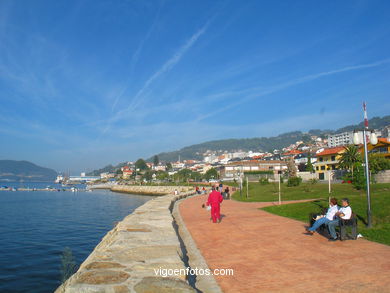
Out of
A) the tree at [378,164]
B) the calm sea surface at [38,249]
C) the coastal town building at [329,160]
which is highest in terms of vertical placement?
the coastal town building at [329,160]

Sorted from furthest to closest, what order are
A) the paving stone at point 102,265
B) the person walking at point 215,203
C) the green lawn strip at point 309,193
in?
1. the green lawn strip at point 309,193
2. the person walking at point 215,203
3. the paving stone at point 102,265

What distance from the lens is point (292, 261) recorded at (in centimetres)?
570

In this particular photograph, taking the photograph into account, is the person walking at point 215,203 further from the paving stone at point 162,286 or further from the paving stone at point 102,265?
the paving stone at point 162,286

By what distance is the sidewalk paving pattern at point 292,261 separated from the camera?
14.6 feet

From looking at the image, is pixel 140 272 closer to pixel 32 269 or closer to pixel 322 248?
pixel 322 248

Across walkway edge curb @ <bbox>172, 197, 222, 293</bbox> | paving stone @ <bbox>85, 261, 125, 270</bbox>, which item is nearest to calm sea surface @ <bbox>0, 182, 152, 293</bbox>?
walkway edge curb @ <bbox>172, 197, 222, 293</bbox>

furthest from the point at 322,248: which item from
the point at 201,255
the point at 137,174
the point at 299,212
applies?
the point at 137,174

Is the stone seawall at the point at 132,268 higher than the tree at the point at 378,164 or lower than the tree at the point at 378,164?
lower

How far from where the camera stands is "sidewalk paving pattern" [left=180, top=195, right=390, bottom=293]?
4449mm

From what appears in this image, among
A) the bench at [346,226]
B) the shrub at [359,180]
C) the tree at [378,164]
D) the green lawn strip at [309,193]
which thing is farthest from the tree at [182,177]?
the bench at [346,226]

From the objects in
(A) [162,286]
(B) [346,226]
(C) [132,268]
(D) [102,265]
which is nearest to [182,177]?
(B) [346,226]

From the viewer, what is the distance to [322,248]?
21.8 ft

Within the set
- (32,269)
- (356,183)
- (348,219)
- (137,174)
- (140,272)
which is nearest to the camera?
(140,272)

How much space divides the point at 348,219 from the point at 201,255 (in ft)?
12.0
